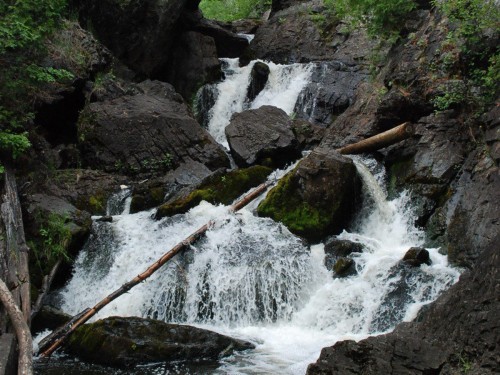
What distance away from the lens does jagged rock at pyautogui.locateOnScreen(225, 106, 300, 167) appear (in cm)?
1502

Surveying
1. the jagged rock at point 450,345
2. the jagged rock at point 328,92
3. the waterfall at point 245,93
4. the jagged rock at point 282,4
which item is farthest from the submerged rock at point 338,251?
the jagged rock at point 282,4

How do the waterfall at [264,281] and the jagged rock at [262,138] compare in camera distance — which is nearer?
the waterfall at [264,281]

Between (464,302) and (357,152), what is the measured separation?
7800mm

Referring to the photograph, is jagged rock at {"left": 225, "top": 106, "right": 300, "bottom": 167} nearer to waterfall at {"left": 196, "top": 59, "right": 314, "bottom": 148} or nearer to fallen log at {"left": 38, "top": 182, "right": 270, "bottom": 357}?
fallen log at {"left": 38, "top": 182, "right": 270, "bottom": 357}

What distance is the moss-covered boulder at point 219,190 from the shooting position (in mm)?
12766

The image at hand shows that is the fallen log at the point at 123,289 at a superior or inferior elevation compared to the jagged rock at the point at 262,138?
inferior

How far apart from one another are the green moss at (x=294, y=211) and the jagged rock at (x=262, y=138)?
2753 millimetres

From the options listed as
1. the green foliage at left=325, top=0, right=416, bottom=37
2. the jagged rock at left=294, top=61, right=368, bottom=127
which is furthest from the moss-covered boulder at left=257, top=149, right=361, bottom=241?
the jagged rock at left=294, top=61, right=368, bottom=127

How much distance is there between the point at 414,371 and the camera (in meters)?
5.83

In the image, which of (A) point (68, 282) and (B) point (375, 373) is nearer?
(B) point (375, 373)

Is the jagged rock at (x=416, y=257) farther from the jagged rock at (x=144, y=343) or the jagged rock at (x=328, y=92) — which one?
the jagged rock at (x=328, y=92)

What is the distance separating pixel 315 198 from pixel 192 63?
39.3ft

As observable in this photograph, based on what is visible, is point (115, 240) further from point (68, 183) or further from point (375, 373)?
point (375, 373)

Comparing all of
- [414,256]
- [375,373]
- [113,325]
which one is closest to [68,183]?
[113,325]
